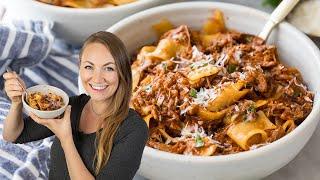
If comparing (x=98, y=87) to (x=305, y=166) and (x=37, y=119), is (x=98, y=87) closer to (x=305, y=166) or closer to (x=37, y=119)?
(x=37, y=119)

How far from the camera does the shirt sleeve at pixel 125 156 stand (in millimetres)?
406

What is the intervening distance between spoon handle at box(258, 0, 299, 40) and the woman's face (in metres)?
0.58

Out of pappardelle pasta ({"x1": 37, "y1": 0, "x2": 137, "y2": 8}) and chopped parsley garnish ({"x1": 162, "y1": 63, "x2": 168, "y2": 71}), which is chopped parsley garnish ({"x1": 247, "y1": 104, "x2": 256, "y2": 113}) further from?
pappardelle pasta ({"x1": 37, "y1": 0, "x2": 137, "y2": 8})

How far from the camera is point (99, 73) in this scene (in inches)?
15.3

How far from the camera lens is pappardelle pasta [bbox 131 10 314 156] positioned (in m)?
0.73

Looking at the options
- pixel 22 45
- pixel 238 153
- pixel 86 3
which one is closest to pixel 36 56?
pixel 22 45

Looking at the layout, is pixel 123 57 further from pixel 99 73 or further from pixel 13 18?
pixel 13 18

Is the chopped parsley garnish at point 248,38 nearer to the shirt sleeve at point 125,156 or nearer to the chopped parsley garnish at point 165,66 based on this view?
the chopped parsley garnish at point 165,66

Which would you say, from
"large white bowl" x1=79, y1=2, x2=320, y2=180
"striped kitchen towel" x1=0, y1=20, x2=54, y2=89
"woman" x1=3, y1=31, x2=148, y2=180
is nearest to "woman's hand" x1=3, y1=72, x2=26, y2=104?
"woman" x1=3, y1=31, x2=148, y2=180

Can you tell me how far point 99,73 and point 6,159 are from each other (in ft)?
1.13

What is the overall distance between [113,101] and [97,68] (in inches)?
1.2

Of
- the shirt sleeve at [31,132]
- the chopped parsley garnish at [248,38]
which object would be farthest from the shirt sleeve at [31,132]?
the chopped parsley garnish at [248,38]

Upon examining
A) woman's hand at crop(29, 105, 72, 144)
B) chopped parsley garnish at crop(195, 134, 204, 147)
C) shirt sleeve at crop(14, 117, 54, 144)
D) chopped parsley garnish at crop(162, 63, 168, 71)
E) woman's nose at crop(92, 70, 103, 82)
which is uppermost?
woman's nose at crop(92, 70, 103, 82)

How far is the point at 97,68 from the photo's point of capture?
387 mm
